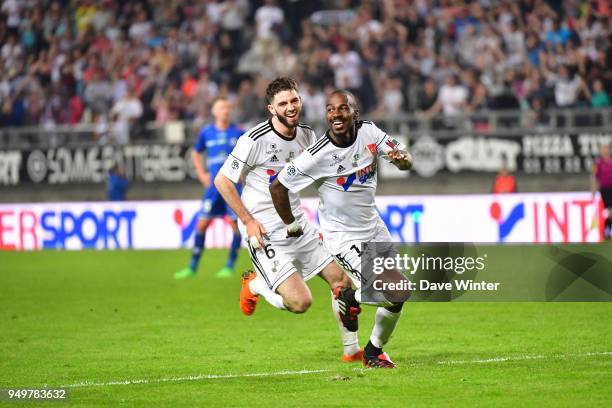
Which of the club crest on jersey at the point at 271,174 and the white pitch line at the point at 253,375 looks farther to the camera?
the club crest on jersey at the point at 271,174

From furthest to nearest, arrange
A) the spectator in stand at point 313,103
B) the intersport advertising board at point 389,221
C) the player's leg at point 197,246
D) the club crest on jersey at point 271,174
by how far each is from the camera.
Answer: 1. the spectator in stand at point 313,103
2. the intersport advertising board at point 389,221
3. the player's leg at point 197,246
4. the club crest on jersey at point 271,174

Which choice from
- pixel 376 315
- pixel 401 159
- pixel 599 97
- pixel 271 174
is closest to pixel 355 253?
pixel 376 315

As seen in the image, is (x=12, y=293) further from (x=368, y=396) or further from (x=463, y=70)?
(x=463, y=70)

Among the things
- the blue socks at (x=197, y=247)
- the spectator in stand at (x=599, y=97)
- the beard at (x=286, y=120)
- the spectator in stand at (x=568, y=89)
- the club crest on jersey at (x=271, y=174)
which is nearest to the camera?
the beard at (x=286, y=120)

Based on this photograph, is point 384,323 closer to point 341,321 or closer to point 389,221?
point 341,321

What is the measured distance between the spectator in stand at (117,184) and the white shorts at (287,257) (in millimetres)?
14762

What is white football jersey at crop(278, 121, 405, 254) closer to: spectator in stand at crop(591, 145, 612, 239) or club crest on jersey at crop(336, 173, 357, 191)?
club crest on jersey at crop(336, 173, 357, 191)

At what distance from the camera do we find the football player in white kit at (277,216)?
8.87 meters

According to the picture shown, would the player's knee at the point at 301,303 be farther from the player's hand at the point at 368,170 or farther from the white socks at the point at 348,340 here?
the player's hand at the point at 368,170

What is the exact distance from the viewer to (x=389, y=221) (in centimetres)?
2094

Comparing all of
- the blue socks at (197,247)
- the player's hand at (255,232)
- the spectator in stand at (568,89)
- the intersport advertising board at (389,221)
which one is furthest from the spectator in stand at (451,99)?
the player's hand at (255,232)

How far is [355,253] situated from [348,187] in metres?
0.49

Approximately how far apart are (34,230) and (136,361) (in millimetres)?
14728

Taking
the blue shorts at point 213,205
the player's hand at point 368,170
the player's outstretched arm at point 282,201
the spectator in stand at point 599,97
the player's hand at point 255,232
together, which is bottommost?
the blue shorts at point 213,205
